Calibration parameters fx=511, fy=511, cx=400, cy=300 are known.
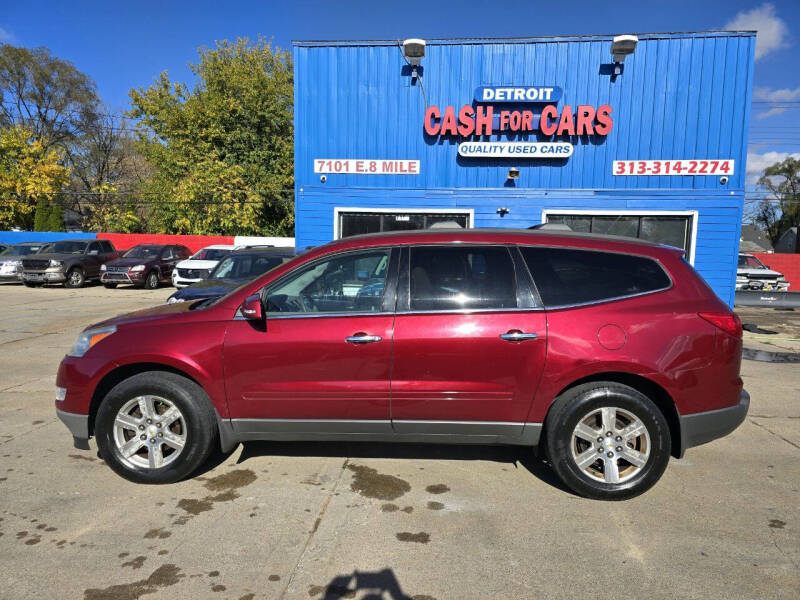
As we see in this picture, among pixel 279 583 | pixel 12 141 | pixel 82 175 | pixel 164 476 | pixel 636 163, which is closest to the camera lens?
pixel 279 583

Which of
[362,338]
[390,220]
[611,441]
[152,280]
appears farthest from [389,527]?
[152,280]

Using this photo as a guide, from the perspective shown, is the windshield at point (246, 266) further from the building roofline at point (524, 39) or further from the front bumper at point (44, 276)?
the front bumper at point (44, 276)

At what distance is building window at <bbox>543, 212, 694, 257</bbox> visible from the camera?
11.8 meters

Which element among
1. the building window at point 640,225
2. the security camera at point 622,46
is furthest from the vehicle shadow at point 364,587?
the security camera at point 622,46

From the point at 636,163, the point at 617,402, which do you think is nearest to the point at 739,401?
the point at 617,402

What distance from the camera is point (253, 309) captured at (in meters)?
3.32

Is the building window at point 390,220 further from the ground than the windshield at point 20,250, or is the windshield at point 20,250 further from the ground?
the building window at point 390,220

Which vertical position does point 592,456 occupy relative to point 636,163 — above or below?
below

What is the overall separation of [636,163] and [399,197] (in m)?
5.49

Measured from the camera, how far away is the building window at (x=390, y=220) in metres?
12.3

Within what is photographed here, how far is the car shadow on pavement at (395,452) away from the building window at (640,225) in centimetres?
886

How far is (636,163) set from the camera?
11.7 metres

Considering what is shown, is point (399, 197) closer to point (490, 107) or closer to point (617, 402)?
point (490, 107)

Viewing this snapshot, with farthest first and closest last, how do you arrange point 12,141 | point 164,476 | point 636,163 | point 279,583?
point 12,141, point 636,163, point 164,476, point 279,583
